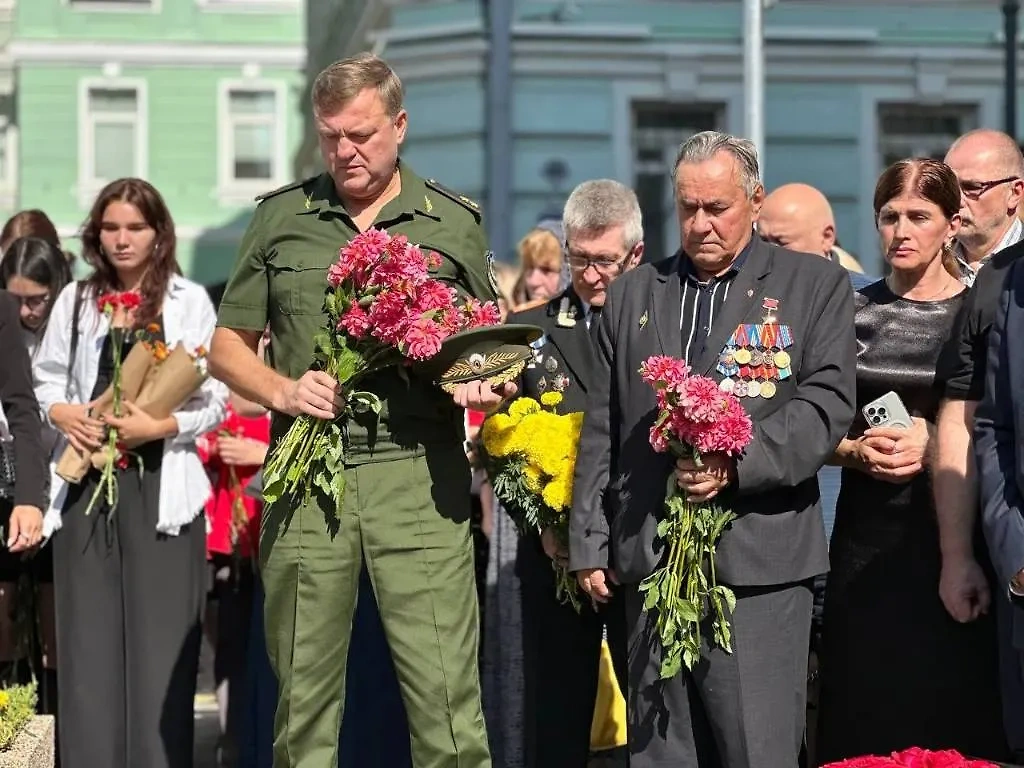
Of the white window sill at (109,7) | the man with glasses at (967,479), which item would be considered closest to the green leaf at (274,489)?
the man with glasses at (967,479)

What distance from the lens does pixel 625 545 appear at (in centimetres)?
479

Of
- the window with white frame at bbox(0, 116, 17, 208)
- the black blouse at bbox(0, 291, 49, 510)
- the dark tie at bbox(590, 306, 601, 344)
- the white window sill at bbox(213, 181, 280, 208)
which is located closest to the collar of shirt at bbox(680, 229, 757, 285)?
the dark tie at bbox(590, 306, 601, 344)

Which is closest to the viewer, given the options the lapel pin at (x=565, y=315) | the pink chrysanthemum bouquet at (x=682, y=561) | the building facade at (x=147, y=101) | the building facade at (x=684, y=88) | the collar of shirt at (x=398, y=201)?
the pink chrysanthemum bouquet at (x=682, y=561)

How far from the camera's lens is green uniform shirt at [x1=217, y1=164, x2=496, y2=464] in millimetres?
4914

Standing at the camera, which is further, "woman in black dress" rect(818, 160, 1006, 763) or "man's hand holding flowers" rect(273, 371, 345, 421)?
"woman in black dress" rect(818, 160, 1006, 763)

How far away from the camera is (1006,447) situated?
4.44 m

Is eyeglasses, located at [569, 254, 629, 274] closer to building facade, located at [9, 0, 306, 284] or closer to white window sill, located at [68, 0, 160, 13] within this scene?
building facade, located at [9, 0, 306, 284]

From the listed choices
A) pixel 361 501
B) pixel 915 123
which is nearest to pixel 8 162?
pixel 915 123

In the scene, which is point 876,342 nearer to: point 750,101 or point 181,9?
point 750,101

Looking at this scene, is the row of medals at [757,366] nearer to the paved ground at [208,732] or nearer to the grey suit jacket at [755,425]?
the grey suit jacket at [755,425]

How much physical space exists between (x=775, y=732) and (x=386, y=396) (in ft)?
4.59

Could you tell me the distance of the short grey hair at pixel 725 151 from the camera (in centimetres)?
479

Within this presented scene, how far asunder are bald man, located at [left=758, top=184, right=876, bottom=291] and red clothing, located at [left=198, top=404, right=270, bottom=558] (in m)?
2.18

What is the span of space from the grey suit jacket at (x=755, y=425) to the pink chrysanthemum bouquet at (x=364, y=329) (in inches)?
16.2
